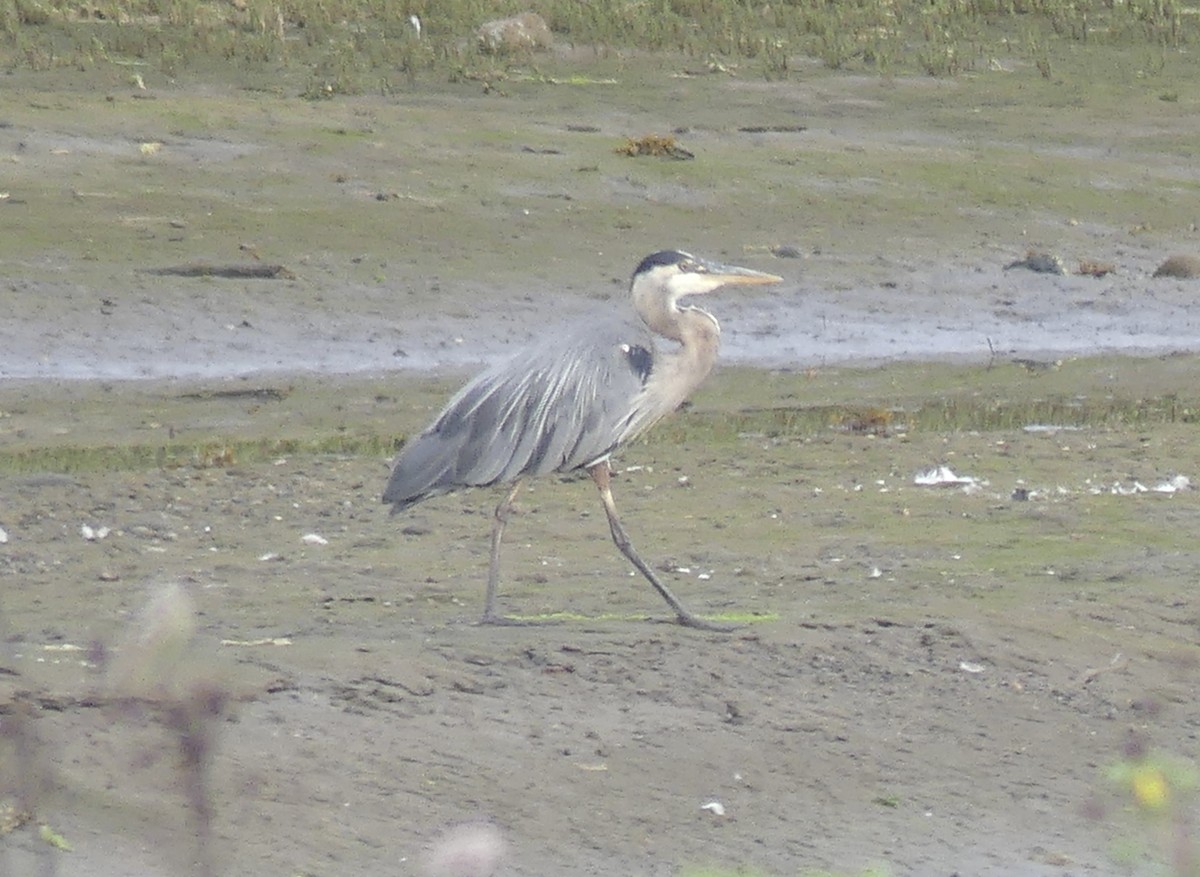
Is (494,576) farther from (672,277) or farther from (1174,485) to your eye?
(1174,485)

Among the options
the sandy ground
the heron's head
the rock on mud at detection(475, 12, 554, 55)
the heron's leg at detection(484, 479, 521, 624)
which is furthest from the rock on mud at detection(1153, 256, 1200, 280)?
the heron's leg at detection(484, 479, 521, 624)

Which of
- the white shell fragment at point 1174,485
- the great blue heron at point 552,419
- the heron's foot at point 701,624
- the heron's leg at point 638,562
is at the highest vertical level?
the great blue heron at point 552,419

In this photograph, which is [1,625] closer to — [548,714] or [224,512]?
[548,714]

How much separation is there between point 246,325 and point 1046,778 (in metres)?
6.29

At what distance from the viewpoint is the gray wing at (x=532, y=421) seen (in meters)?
5.72

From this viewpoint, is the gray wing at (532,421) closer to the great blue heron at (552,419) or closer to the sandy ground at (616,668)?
the great blue heron at (552,419)

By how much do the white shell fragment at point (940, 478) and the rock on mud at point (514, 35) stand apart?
839cm

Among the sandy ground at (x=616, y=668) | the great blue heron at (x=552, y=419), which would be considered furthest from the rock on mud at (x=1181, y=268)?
the great blue heron at (x=552, y=419)

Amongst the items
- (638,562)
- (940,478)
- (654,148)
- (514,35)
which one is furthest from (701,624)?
(514,35)

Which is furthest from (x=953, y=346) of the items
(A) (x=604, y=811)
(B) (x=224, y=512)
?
(A) (x=604, y=811)

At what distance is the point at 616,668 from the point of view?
5.23 meters

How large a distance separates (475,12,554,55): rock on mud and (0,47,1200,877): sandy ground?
7107mm

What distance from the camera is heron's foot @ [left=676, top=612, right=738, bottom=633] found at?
5531 millimetres

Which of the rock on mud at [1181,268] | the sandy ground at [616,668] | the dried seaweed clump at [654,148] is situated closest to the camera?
the sandy ground at [616,668]
